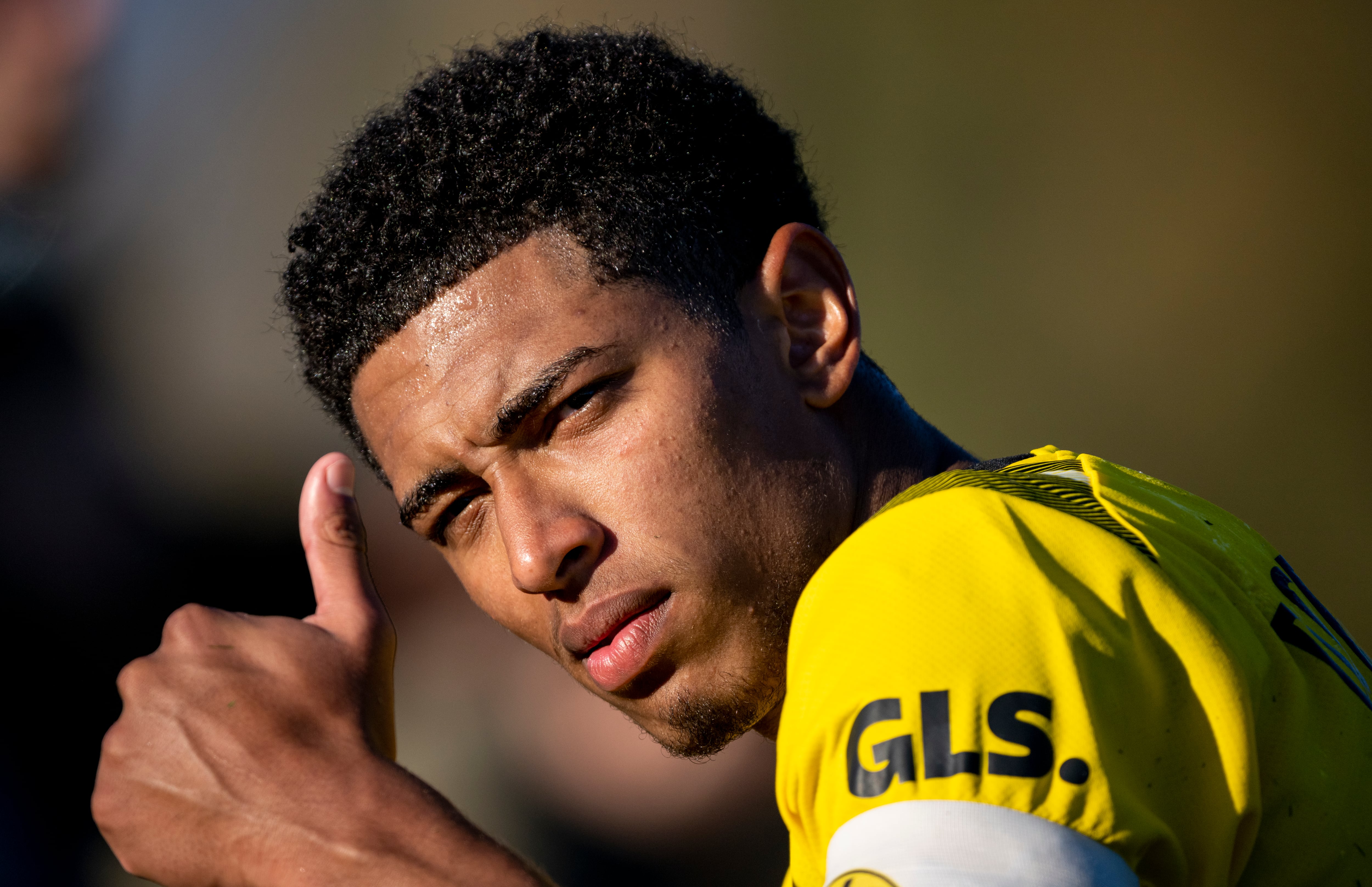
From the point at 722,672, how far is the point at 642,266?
677 mm

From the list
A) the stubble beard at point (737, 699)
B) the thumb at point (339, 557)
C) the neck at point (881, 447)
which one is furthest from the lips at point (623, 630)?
the thumb at point (339, 557)

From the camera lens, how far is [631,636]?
149 centimetres

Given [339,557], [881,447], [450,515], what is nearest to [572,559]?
[450,515]

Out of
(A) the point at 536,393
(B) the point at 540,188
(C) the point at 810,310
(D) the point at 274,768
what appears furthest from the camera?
(C) the point at 810,310

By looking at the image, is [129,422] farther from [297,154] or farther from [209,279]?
[297,154]

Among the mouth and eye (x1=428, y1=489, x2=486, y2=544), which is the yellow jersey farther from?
eye (x1=428, y1=489, x2=486, y2=544)

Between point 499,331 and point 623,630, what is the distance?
1.70ft

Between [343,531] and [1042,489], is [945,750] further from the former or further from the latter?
[343,531]

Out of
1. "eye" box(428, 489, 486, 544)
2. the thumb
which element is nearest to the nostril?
"eye" box(428, 489, 486, 544)

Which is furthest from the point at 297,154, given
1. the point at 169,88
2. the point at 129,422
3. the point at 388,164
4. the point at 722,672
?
the point at 722,672

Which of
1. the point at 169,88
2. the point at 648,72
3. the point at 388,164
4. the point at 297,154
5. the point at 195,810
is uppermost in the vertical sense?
the point at 169,88

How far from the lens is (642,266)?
166cm

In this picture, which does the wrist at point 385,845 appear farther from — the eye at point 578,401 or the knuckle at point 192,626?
the eye at point 578,401

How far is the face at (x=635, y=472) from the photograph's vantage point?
1493 millimetres
